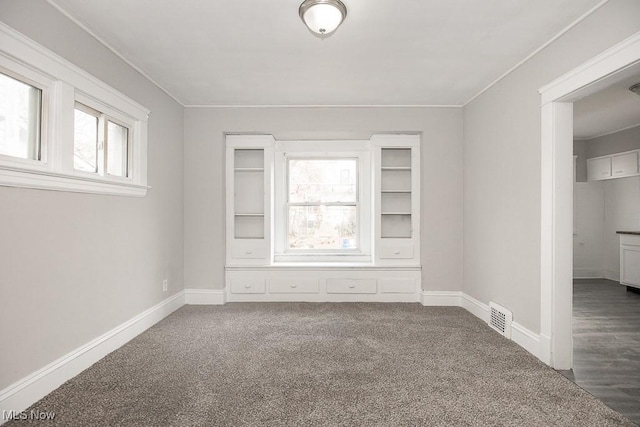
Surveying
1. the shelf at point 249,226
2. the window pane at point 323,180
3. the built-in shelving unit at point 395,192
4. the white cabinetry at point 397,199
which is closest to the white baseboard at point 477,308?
the white cabinetry at point 397,199

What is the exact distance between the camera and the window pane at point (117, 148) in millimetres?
3070

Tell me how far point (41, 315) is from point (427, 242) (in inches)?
155

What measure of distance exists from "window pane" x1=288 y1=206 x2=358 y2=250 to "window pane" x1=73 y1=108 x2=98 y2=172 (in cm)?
269

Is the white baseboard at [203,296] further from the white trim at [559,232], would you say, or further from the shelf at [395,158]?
the white trim at [559,232]

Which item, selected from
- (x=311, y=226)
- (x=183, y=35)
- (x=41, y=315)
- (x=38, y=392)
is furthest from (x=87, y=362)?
(x=311, y=226)

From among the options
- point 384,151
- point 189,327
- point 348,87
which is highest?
point 348,87

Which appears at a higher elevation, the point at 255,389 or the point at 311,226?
the point at 311,226

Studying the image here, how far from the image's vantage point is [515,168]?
3.27 metres

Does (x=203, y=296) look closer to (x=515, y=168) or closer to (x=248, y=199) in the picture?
(x=248, y=199)

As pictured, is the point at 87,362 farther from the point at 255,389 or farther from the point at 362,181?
the point at 362,181

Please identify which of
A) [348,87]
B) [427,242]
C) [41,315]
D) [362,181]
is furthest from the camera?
[362,181]

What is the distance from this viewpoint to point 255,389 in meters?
2.32

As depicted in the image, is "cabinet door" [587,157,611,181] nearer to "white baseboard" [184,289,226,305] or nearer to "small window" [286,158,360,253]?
"small window" [286,158,360,253]

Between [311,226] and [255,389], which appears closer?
[255,389]
